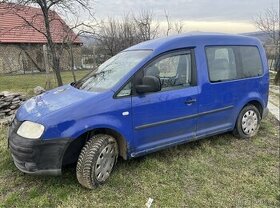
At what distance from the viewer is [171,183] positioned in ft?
13.2

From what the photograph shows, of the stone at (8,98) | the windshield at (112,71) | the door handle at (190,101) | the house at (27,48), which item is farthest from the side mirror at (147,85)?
the house at (27,48)

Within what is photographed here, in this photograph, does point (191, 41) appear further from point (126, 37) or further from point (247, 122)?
point (126, 37)

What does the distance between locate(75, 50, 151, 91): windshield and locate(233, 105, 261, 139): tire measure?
2.24 metres

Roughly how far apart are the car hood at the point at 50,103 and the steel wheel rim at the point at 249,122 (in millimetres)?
2983

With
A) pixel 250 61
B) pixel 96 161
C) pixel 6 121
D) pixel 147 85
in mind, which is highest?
pixel 250 61

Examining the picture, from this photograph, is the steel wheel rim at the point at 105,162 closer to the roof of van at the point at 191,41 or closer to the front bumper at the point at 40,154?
the front bumper at the point at 40,154

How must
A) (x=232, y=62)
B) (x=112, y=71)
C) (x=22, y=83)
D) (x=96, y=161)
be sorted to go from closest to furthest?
(x=96, y=161) < (x=112, y=71) < (x=232, y=62) < (x=22, y=83)

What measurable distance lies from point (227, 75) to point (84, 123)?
8.79ft

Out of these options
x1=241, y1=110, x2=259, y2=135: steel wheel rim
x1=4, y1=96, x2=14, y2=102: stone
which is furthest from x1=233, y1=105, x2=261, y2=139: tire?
x1=4, y1=96, x2=14, y2=102: stone

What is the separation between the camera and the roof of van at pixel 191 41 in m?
4.50

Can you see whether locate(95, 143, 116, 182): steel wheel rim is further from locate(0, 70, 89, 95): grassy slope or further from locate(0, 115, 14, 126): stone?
locate(0, 70, 89, 95): grassy slope

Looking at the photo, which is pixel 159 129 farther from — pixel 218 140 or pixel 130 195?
pixel 218 140

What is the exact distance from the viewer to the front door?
13.6ft

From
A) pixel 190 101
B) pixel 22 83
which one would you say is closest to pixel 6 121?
→ pixel 190 101
